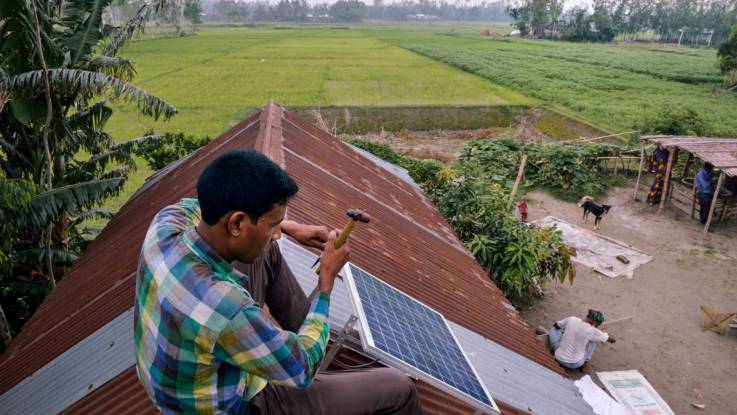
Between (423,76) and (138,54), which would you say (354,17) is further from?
(423,76)

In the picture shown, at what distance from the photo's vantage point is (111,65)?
7.70 metres

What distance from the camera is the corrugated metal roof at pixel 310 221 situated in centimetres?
434

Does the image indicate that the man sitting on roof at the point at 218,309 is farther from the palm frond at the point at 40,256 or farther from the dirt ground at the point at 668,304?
the dirt ground at the point at 668,304

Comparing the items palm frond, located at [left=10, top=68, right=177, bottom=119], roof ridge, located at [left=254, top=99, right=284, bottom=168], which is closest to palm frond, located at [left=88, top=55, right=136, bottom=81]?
palm frond, located at [left=10, top=68, right=177, bottom=119]

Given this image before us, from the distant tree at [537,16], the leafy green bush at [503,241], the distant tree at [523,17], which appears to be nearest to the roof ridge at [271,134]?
the leafy green bush at [503,241]

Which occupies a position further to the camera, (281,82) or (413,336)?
(281,82)

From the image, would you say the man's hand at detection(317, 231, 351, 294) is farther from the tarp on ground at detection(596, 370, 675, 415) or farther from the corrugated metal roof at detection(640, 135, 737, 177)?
the corrugated metal roof at detection(640, 135, 737, 177)

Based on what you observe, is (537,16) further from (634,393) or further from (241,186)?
(241,186)

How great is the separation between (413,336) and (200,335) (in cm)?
141

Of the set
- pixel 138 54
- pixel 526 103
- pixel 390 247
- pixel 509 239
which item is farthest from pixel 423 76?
pixel 390 247

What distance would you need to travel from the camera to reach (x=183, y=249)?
6.55ft

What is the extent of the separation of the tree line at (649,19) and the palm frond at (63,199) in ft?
282

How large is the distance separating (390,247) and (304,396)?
3337mm

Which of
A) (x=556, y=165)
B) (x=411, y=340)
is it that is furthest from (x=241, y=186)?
(x=556, y=165)
